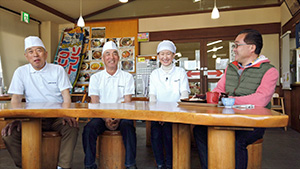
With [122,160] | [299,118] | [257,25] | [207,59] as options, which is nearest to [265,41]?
[257,25]

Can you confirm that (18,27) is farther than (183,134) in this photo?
Yes

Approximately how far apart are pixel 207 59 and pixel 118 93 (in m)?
4.34

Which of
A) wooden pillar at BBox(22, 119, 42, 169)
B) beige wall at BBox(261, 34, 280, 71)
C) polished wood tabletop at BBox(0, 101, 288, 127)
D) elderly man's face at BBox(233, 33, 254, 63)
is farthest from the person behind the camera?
beige wall at BBox(261, 34, 280, 71)

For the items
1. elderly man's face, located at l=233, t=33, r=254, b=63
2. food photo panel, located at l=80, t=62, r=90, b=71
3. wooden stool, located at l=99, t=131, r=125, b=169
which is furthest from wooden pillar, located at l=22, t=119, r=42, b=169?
food photo panel, located at l=80, t=62, r=90, b=71

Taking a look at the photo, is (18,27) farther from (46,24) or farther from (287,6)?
(287,6)

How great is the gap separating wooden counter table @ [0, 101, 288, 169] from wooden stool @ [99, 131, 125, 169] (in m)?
0.53

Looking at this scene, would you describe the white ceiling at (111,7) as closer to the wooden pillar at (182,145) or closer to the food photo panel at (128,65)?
the food photo panel at (128,65)

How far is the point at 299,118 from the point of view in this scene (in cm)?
494

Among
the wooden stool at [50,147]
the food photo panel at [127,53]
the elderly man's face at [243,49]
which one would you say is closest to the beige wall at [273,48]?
the food photo panel at [127,53]

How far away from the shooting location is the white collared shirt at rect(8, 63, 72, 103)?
2492 millimetres

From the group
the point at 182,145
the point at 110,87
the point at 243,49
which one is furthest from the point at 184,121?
the point at 110,87

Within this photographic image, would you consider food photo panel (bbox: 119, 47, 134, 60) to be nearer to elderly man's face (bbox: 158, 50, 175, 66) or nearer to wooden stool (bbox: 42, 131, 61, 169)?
elderly man's face (bbox: 158, 50, 175, 66)

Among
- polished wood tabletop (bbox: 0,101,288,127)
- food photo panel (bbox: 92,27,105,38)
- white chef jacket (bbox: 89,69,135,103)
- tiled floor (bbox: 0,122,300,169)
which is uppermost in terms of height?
food photo panel (bbox: 92,27,105,38)

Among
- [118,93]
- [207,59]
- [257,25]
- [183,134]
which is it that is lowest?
[183,134]
